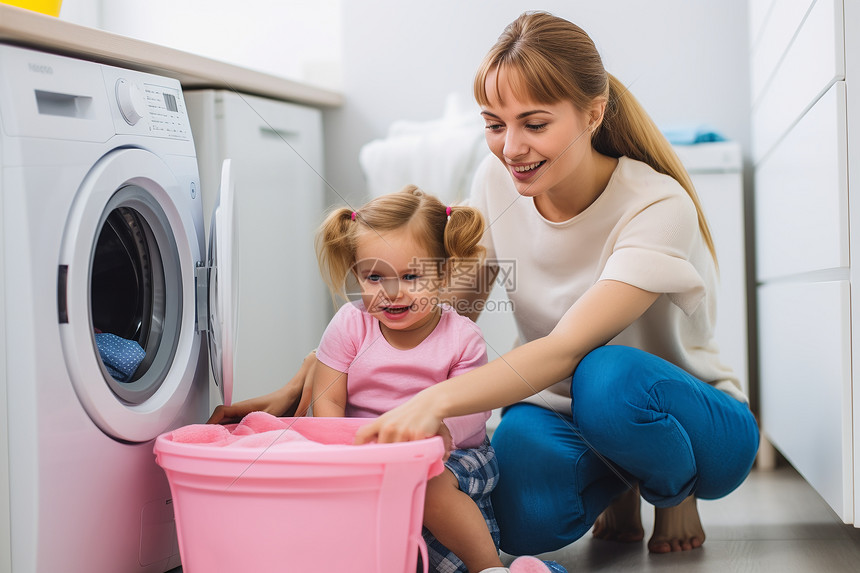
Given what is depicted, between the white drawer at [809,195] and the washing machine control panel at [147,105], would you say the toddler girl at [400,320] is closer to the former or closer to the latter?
the washing machine control panel at [147,105]

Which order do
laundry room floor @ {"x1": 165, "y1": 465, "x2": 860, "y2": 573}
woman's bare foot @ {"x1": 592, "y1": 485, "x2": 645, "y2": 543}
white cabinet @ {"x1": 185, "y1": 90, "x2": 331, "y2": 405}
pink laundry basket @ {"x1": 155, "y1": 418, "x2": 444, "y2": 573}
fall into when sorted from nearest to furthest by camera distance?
pink laundry basket @ {"x1": 155, "y1": 418, "x2": 444, "y2": 573} → laundry room floor @ {"x1": 165, "y1": 465, "x2": 860, "y2": 573} → woman's bare foot @ {"x1": 592, "y1": 485, "x2": 645, "y2": 543} → white cabinet @ {"x1": 185, "y1": 90, "x2": 331, "y2": 405}

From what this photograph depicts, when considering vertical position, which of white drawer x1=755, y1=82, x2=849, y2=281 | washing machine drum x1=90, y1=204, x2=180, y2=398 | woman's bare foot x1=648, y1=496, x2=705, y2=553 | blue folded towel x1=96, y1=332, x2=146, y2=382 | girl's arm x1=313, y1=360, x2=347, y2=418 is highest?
white drawer x1=755, y1=82, x2=849, y2=281

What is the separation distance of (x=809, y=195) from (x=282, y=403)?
0.89 m

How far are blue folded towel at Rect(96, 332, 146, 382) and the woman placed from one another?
44 centimetres

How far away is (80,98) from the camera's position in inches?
42.0

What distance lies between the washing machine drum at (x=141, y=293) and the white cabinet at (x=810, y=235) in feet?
3.05

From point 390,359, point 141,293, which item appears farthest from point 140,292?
point 390,359

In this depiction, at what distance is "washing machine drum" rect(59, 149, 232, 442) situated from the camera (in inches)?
41.9

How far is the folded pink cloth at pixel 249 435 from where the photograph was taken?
3.14ft

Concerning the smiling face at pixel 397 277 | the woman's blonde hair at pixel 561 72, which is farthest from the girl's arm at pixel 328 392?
the woman's blonde hair at pixel 561 72

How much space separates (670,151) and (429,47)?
3.92 feet

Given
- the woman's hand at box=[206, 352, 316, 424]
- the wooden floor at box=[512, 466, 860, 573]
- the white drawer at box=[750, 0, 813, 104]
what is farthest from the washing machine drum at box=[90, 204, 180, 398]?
the white drawer at box=[750, 0, 813, 104]

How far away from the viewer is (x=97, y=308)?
1216 mm

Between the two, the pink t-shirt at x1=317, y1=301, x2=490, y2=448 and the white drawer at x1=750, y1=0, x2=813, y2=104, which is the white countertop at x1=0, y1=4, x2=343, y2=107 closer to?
the pink t-shirt at x1=317, y1=301, x2=490, y2=448
